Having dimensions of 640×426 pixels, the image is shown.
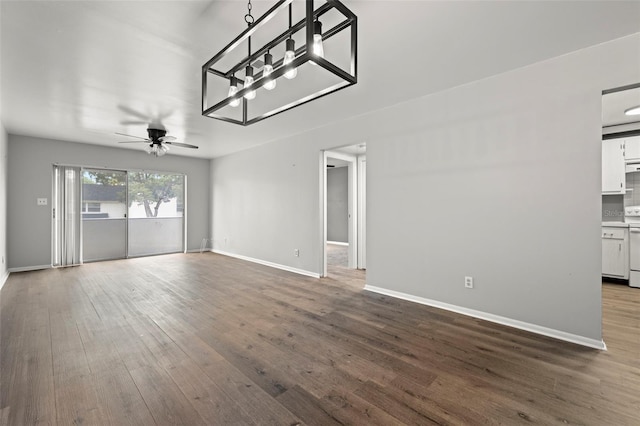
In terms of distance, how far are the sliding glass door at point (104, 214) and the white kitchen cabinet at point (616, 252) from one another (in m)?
9.60

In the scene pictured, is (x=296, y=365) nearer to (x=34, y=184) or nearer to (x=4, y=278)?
(x=4, y=278)

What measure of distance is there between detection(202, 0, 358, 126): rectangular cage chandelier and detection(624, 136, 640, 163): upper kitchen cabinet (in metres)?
4.96

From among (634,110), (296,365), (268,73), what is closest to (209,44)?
(268,73)

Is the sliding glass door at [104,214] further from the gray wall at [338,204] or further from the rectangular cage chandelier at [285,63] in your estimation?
the gray wall at [338,204]

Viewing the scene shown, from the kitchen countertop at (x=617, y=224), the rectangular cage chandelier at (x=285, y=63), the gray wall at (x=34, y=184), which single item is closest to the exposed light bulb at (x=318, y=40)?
the rectangular cage chandelier at (x=285, y=63)

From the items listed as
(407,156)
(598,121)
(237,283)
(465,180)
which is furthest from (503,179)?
(237,283)

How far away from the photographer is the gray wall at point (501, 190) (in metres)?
2.41

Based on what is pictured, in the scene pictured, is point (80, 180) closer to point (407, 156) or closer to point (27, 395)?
point (27, 395)

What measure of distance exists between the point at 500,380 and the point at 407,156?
2.55m

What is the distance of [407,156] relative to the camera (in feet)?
11.6

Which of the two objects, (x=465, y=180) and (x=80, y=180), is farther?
Result: (x=80, y=180)

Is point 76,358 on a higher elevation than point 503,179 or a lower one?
lower

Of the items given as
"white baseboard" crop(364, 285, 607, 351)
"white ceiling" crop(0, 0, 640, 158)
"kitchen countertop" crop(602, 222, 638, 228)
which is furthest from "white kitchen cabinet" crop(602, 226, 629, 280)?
"white ceiling" crop(0, 0, 640, 158)

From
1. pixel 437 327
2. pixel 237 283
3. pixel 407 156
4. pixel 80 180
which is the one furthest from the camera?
pixel 80 180
